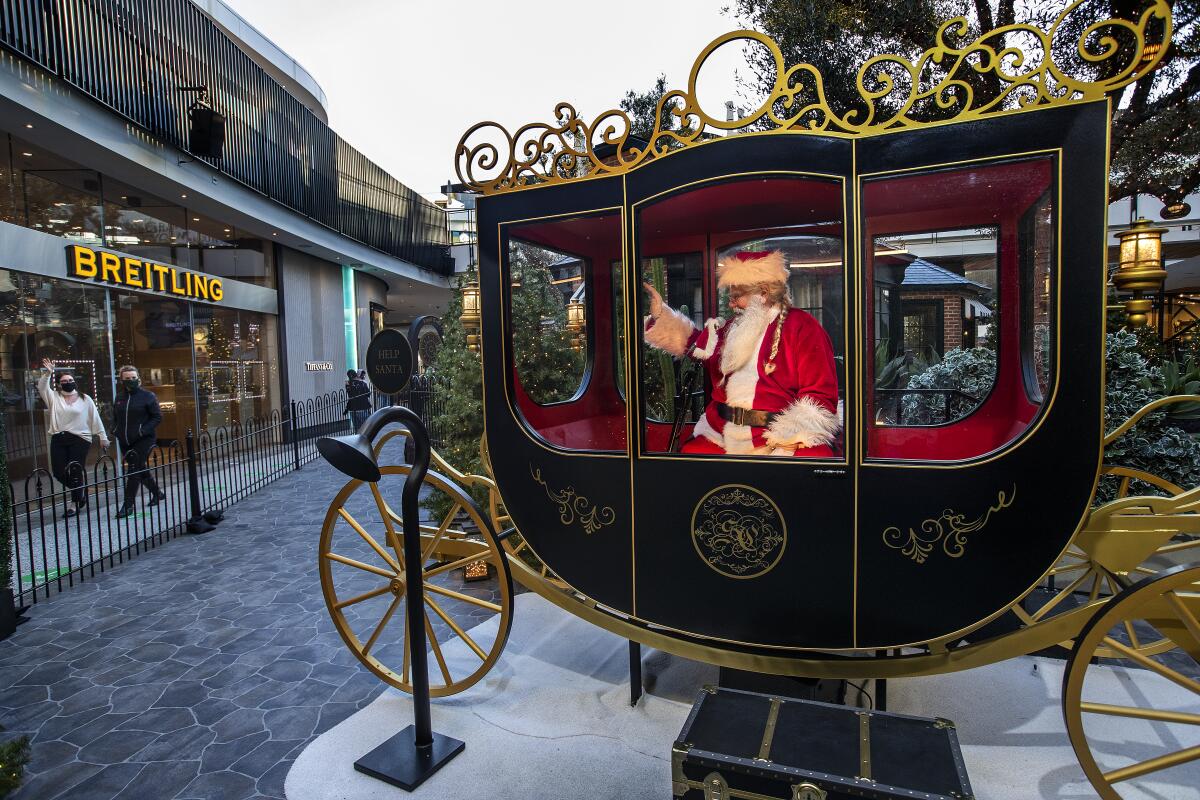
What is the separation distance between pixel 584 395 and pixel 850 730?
2.39 meters

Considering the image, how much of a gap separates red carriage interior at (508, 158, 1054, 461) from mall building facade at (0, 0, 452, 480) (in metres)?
6.50

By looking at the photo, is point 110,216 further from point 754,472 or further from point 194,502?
point 754,472

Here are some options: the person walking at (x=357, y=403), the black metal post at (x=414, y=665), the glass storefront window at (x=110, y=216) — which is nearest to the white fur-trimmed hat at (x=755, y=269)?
the black metal post at (x=414, y=665)

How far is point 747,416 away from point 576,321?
149 cm

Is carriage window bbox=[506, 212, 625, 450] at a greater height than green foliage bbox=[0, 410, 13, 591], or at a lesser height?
greater

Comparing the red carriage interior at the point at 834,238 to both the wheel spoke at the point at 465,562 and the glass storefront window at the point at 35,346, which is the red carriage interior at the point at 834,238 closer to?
the wheel spoke at the point at 465,562

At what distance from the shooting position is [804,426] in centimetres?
279

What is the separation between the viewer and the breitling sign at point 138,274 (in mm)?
8289

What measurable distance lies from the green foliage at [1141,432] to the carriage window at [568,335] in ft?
13.3

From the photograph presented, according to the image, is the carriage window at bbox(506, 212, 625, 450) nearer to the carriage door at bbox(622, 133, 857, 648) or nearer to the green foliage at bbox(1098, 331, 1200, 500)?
the carriage door at bbox(622, 133, 857, 648)

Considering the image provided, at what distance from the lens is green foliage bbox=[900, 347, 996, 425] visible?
153 inches

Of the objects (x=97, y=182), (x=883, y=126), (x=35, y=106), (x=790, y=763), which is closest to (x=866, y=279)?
(x=883, y=126)

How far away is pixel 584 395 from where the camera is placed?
4.09 metres

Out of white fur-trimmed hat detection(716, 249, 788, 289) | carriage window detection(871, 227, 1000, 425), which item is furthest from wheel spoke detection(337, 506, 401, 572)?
carriage window detection(871, 227, 1000, 425)
